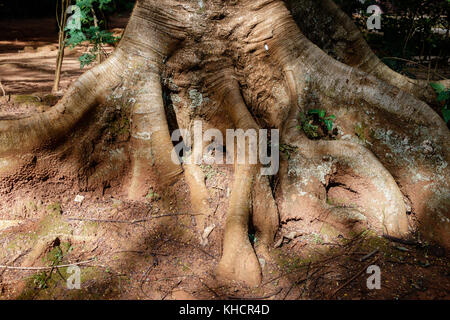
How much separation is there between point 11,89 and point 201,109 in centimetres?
455

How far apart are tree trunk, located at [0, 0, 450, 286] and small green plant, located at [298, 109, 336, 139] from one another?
3.6 inches

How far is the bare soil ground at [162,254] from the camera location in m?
2.30

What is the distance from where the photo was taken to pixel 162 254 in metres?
2.58

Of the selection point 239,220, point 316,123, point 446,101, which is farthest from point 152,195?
point 446,101

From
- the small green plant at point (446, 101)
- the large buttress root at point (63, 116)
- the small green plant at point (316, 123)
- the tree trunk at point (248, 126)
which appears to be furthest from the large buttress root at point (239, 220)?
the small green plant at point (446, 101)

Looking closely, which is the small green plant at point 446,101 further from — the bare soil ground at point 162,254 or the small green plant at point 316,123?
the bare soil ground at point 162,254

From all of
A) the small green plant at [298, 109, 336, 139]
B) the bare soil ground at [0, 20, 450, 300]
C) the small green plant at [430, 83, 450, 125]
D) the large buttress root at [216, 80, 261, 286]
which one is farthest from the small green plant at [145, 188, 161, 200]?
the small green plant at [430, 83, 450, 125]

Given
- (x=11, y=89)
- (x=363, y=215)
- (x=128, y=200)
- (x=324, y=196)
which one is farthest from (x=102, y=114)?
(x=11, y=89)

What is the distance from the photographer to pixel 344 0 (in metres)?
5.86

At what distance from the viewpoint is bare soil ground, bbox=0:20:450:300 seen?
2297mm

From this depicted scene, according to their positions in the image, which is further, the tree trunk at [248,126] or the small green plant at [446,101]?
the small green plant at [446,101]

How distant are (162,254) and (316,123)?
1970mm

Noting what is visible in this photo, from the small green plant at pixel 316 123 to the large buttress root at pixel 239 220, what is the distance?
60cm

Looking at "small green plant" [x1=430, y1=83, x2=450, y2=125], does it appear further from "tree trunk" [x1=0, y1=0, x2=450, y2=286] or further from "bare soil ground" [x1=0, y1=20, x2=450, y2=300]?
"bare soil ground" [x1=0, y1=20, x2=450, y2=300]
